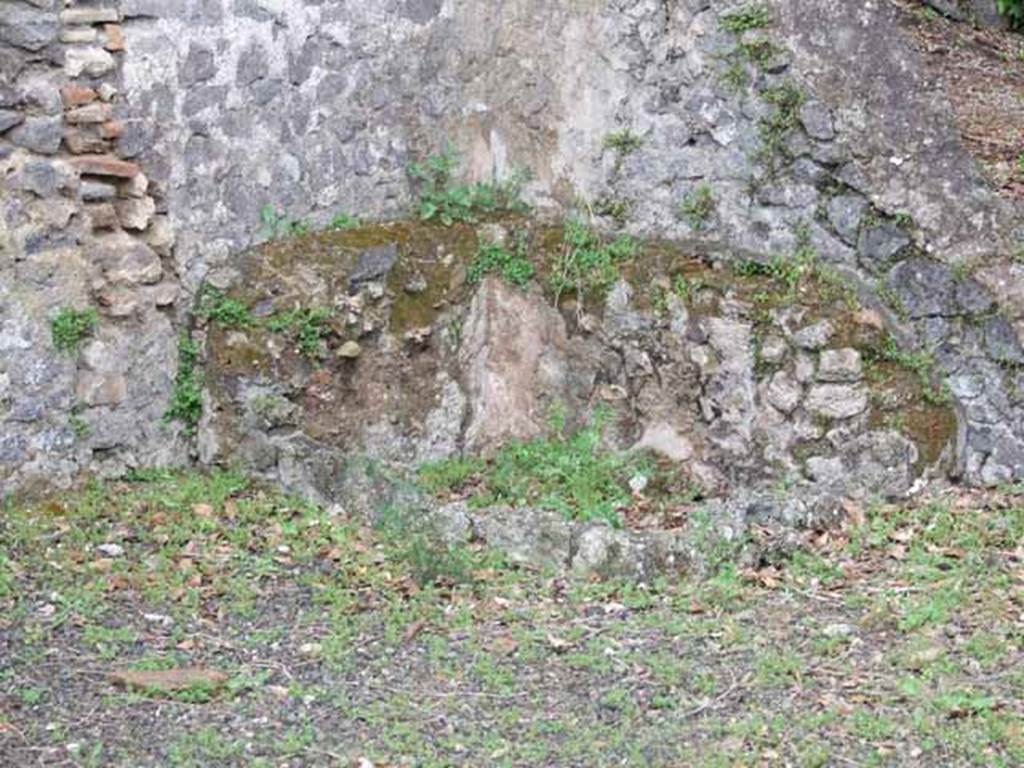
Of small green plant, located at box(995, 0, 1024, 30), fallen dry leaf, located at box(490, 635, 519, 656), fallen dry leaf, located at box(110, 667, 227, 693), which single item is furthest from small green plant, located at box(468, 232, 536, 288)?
small green plant, located at box(995, 0, 1024, 30)

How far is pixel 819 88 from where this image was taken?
7352 mm

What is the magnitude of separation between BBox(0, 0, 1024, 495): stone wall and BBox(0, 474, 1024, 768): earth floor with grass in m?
0.49

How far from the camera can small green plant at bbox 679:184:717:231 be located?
754 cm

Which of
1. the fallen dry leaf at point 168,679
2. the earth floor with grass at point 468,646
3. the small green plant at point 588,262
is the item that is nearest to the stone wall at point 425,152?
the small green plant at point 588,262

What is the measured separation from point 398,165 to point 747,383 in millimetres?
1805

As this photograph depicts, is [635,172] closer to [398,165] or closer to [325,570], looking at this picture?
[398,165]

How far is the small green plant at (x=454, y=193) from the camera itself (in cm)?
783

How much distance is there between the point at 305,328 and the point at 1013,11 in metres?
5.05

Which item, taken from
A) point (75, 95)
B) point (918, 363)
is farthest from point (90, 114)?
point (918, 363)

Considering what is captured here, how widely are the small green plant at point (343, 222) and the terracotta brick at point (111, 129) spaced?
1019mm

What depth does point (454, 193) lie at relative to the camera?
787 cm

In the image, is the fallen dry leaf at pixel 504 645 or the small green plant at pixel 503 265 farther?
the small green plant at pixel 503 265

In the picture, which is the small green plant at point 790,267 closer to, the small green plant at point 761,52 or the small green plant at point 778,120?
the small green plant at point 778,120

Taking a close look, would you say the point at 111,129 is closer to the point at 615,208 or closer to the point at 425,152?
the point at 425,152
